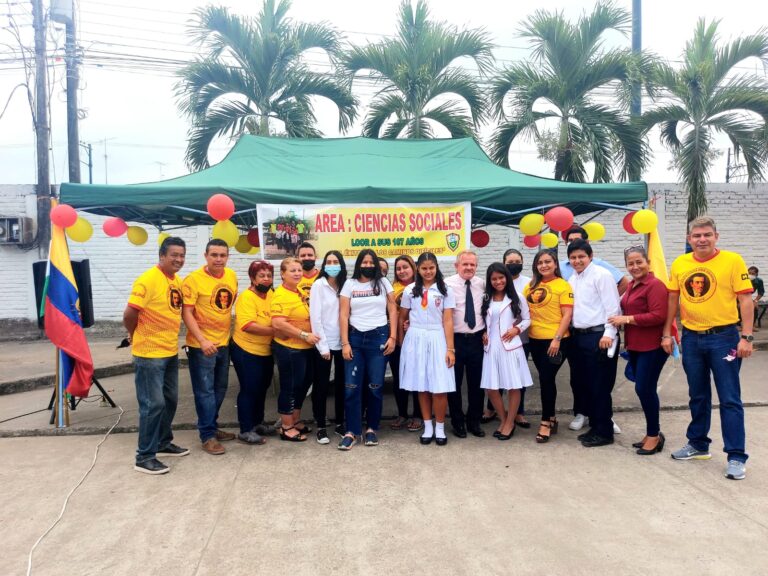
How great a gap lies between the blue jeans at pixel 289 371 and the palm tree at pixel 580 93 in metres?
7.24

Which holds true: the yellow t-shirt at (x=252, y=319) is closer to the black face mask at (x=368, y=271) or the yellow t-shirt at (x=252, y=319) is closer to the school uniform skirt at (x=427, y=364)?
the black face mask at (x=368, y=271)

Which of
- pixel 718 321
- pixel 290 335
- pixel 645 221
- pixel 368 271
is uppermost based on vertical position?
pixel 645 221

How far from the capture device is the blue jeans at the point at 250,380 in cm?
425

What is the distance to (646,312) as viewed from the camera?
12.6ft

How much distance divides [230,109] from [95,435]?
7206mm

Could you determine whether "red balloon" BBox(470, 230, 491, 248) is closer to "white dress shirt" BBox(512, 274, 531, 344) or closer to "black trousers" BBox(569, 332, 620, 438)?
"white dress shirt" BBox(512, 274, 531, 344)

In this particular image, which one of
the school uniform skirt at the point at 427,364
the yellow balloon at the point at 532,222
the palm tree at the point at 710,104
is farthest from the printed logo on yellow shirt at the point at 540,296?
the palm tree at the point at 710,104

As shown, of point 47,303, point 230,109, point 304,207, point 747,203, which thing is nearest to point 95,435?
point 47,303

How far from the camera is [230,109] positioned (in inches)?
394

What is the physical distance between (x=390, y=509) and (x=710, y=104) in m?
9.60

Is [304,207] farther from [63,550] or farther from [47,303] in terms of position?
[63,550]

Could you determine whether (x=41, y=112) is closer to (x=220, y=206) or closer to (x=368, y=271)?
(x=220, y=206)

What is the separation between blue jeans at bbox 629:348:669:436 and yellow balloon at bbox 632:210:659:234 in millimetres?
1480

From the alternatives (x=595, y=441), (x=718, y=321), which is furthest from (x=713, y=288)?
(x=595, y=441)
